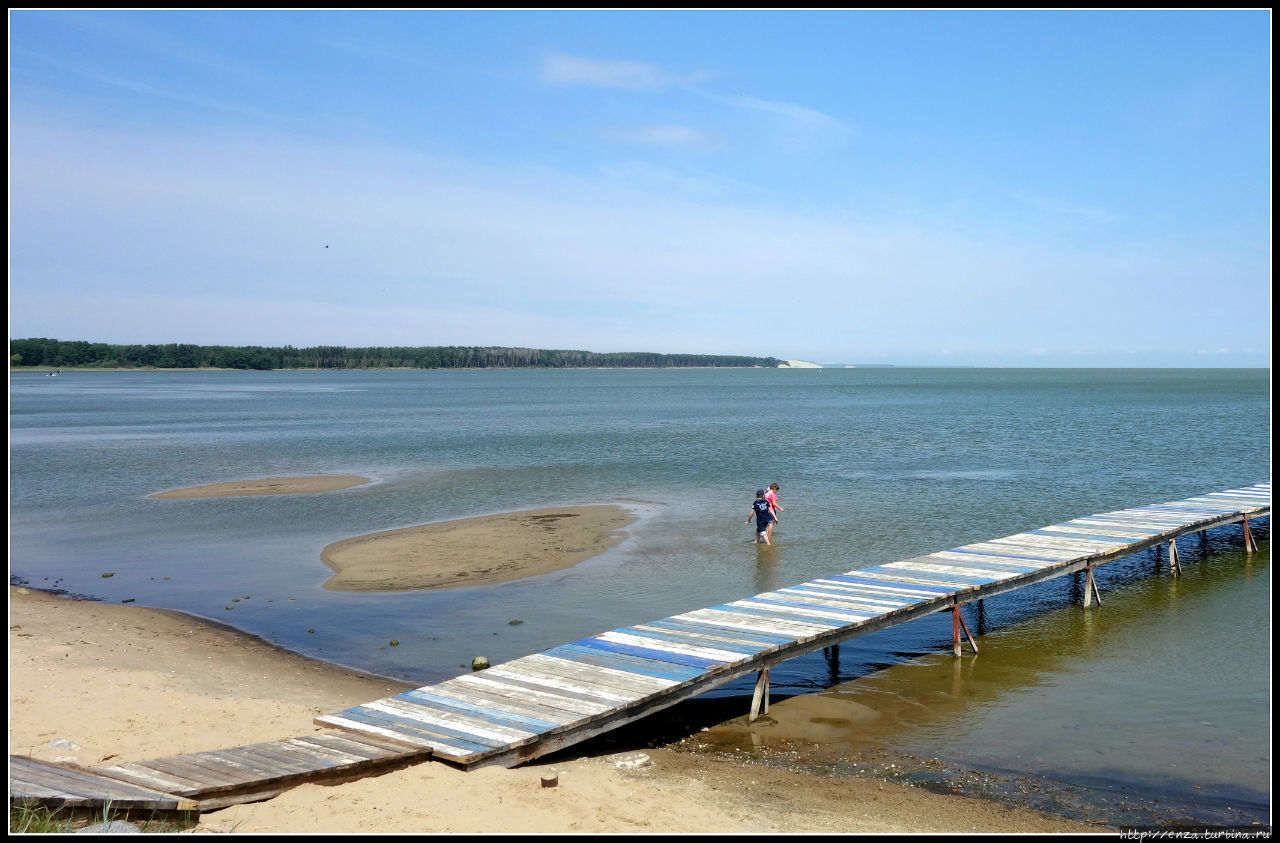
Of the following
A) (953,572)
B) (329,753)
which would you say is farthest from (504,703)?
(953,572)

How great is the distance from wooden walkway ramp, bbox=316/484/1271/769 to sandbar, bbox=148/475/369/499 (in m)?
23.4

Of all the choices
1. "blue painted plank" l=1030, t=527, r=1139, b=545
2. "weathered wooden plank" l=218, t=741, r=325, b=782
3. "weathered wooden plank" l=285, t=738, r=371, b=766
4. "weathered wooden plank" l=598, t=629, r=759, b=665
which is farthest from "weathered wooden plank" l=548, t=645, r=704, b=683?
"blue painted plank" l=1030, t=527, r=1139, b=545

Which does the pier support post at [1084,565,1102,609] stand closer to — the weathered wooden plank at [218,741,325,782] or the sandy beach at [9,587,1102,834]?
the sandy beach at [9,587,1102,834]

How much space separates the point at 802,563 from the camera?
68.8ft

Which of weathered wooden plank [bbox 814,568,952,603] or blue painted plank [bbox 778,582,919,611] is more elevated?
weathered wooden plank [bbox 814,568,952,603]

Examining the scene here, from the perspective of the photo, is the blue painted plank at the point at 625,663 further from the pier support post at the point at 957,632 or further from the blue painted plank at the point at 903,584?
the blue painted plank at the point at 903,584

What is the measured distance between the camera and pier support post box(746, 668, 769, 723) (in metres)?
12.0

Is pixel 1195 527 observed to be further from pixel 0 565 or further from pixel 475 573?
pixel 0 565

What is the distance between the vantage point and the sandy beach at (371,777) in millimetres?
8219

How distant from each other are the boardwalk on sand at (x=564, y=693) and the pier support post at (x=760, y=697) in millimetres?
20

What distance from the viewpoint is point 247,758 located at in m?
8.86

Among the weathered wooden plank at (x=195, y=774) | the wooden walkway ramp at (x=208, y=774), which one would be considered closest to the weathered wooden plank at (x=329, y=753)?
the wooden walkway ramp at (x=208, y=774)

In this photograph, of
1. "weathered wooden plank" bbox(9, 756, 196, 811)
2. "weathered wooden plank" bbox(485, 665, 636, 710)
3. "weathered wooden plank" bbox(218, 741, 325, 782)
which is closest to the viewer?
"weathered wooden plank" bbox(9, 756, 196, 811)

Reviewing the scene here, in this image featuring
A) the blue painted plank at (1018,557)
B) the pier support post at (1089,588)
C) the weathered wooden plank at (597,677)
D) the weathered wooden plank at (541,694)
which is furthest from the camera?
the pier support post at (1089,588)
